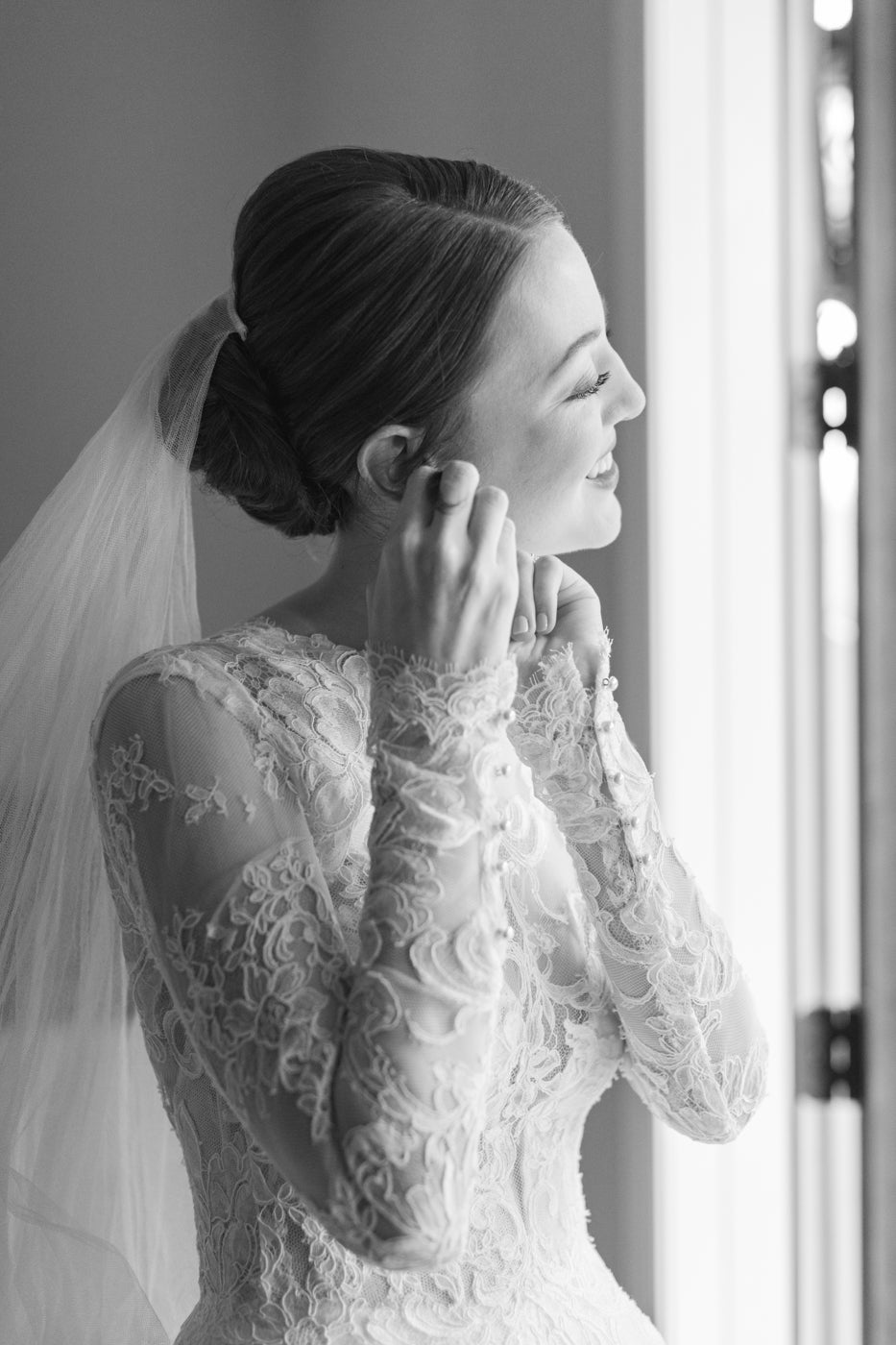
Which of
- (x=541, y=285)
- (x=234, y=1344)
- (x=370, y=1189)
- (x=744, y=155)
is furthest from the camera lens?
(x=744, y=155)

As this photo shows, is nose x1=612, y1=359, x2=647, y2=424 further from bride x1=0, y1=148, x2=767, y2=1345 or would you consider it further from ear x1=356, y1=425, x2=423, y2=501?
ear x1=356, y1=425, x2=423, y2=501

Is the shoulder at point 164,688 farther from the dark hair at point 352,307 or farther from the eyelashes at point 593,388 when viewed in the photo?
the eyelashes at point 593,388

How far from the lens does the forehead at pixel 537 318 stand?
3.67 ft

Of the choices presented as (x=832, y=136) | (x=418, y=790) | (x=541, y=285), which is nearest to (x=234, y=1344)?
(x=418, y=790)

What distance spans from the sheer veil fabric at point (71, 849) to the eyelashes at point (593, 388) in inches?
12.4

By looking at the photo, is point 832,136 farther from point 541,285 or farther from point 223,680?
point 223,680

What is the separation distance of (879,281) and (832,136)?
0.20 m

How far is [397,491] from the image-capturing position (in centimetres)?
117

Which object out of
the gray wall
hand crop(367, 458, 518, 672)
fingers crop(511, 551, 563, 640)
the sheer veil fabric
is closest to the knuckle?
hand crop(367, 458, 518, 672)

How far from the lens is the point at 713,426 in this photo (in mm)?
1580

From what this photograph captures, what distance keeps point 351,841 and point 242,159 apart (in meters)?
1.23

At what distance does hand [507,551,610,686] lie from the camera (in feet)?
3.81

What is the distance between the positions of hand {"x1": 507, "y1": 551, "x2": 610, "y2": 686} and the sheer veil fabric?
34 cm

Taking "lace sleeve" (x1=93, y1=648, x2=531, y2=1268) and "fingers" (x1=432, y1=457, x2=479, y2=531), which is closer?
"lace sleeve" (x1=93, y1=648, x2=531, y2=1268)
